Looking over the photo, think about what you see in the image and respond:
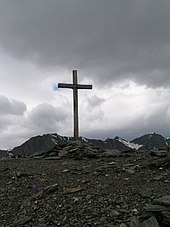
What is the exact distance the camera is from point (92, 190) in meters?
9.50

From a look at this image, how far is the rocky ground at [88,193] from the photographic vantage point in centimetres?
773

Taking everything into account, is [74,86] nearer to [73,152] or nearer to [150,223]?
[73,152]

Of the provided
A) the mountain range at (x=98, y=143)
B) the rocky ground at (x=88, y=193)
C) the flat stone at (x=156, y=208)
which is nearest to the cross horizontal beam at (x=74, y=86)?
the rocky ground at (x=88, y=193)

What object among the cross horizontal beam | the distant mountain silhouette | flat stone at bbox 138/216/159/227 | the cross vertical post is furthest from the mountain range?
flat stone at bbox 138/216/159/227

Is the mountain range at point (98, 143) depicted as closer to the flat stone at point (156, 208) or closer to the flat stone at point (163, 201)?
the flat stone at point (163, 201)

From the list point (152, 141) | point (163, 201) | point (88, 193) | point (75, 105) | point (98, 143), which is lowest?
point (163, 201)

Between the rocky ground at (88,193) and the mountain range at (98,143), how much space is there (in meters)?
12.5

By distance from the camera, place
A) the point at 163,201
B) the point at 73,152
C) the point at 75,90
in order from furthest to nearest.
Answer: the point at 75,90
the point at 73,152
the point at 163,201

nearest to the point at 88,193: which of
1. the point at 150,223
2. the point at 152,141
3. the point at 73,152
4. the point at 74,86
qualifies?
the point at 150,223

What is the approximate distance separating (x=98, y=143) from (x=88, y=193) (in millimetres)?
18165

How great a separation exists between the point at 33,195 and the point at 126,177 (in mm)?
3052

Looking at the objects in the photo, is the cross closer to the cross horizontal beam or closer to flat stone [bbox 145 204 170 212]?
the cross horizontal beam

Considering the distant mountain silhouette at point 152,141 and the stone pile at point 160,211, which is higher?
the distant mountain silhouette at point 152,141

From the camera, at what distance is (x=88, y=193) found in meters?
9.30
